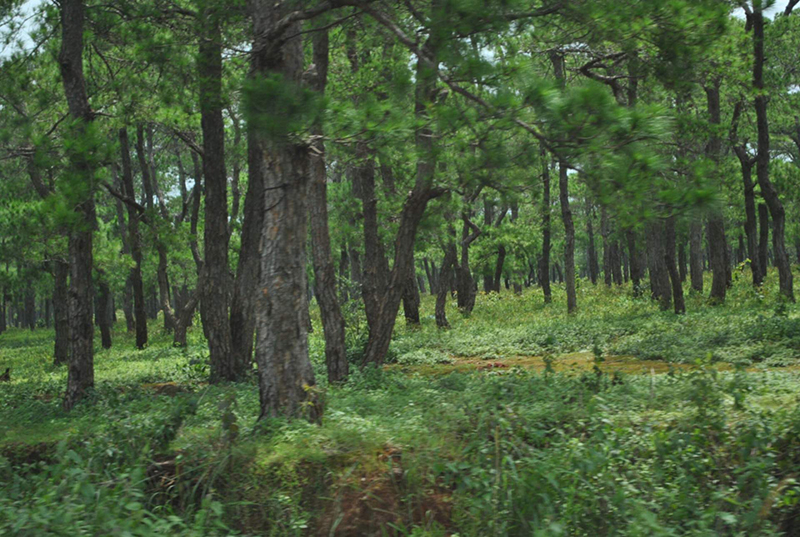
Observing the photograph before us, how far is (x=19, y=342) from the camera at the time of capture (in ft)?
98.1

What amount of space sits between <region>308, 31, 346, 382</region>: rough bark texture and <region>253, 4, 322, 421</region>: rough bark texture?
3.30 m

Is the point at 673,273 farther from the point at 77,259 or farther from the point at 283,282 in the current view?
the point at 77,259

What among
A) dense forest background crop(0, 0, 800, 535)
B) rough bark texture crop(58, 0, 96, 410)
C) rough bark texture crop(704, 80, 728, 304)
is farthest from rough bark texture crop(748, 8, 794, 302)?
rough bark texture crop(58, 0, 96, 410)

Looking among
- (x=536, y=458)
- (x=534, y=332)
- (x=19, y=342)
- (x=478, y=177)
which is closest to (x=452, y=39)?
(x=478, y=177)

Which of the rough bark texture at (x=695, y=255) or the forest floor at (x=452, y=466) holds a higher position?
the rough bark texture at (x=695, y=255)

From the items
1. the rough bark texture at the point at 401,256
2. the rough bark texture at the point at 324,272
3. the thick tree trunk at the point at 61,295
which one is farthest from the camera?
the thick tree trunk at the point at 61,295

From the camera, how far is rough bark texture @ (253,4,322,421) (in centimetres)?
610

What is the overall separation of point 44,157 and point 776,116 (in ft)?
67.4

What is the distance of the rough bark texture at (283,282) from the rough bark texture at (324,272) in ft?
10.8

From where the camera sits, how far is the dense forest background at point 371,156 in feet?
18.9

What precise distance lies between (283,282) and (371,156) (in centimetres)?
162

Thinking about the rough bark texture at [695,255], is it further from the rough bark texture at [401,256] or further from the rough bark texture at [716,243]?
the rough bark texture at [401,256]

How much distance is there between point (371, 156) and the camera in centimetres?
666

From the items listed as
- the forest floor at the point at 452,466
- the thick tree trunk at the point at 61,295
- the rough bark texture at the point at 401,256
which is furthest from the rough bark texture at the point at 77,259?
the thick tree trunk at the point at 61,295
